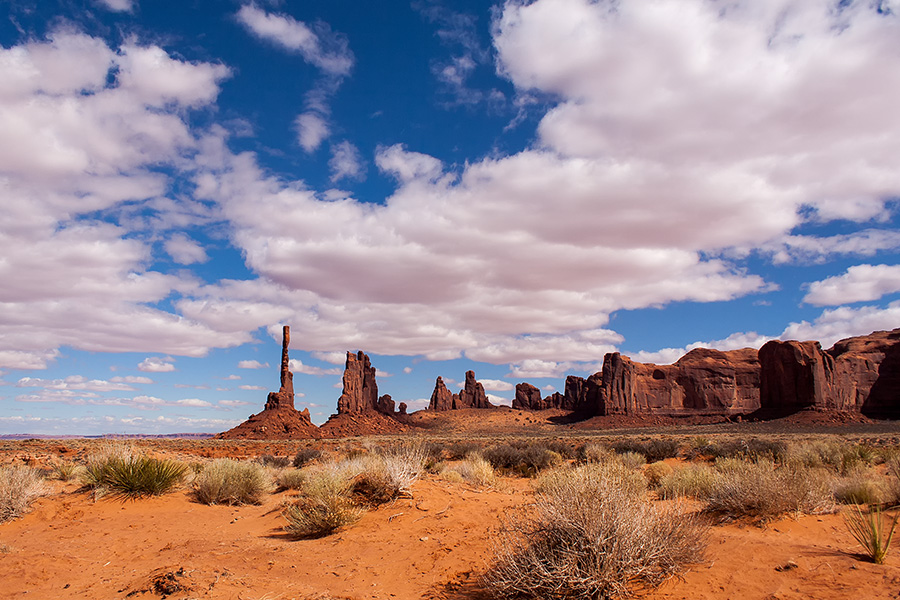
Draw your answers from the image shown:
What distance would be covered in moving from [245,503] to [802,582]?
1189cm

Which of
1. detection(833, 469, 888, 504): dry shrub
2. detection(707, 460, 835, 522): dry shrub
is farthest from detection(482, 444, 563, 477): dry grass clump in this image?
detection(707, 460, 835, 522): dry shrub

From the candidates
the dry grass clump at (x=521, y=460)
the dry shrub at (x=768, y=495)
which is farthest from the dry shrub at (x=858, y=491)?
the dry grass clump at (x=521, y=460)

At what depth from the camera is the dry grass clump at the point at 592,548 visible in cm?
474

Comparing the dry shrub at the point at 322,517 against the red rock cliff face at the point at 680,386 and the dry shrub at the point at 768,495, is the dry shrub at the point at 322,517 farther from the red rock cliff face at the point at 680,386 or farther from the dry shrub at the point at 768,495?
the red rock cliff face at the point at 680,386

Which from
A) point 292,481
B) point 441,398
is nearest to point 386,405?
point 441,398

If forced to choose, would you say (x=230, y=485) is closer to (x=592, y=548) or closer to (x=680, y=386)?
(x=592, y=548)

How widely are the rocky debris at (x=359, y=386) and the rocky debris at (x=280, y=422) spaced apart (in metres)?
12.4

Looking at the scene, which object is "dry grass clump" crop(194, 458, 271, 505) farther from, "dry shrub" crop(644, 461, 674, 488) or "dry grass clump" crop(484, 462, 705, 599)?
"dry shrub" crop(644, 461, 674, 488)

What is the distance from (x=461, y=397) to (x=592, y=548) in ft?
403

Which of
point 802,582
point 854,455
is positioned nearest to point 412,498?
point 802,582

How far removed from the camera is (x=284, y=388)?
8488 cm

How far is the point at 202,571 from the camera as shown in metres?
6.21

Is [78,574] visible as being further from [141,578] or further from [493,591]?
[493,591]

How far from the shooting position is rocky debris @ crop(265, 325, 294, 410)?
259 ft
